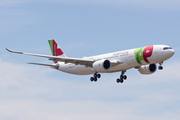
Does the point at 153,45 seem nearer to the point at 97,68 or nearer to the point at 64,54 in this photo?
the point at 97,68

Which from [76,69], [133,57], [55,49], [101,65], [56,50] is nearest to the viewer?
[133,57]

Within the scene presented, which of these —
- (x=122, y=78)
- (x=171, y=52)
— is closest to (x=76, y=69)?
(x=122, y=78)

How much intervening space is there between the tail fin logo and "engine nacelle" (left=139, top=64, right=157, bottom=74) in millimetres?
14861

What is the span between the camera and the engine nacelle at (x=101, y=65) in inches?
2336

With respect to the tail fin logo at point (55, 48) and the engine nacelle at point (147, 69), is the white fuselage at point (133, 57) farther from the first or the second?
the tail fin logo at point (55, 48)

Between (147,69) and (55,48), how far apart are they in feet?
57.0

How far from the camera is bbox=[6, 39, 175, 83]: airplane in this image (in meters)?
57.4

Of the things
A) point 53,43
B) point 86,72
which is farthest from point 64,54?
point 86,72

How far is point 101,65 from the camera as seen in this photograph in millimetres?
59312

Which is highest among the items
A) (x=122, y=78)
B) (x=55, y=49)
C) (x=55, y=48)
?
(x=55, y=48)

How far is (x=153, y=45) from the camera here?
192ft

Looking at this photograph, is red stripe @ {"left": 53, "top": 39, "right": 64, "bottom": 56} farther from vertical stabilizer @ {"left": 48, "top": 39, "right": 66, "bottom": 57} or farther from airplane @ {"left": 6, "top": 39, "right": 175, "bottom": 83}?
airplane @ {"left": 6, "top": 39, "right": 175, "bottom": 83}

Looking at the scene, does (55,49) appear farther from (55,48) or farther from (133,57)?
(133,57)

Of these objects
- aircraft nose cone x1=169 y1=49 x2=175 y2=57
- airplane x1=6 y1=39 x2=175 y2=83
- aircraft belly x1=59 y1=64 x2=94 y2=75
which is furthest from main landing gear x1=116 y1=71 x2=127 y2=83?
aircraft nose cone x1=169 y1=49 x2=175 y2=57
